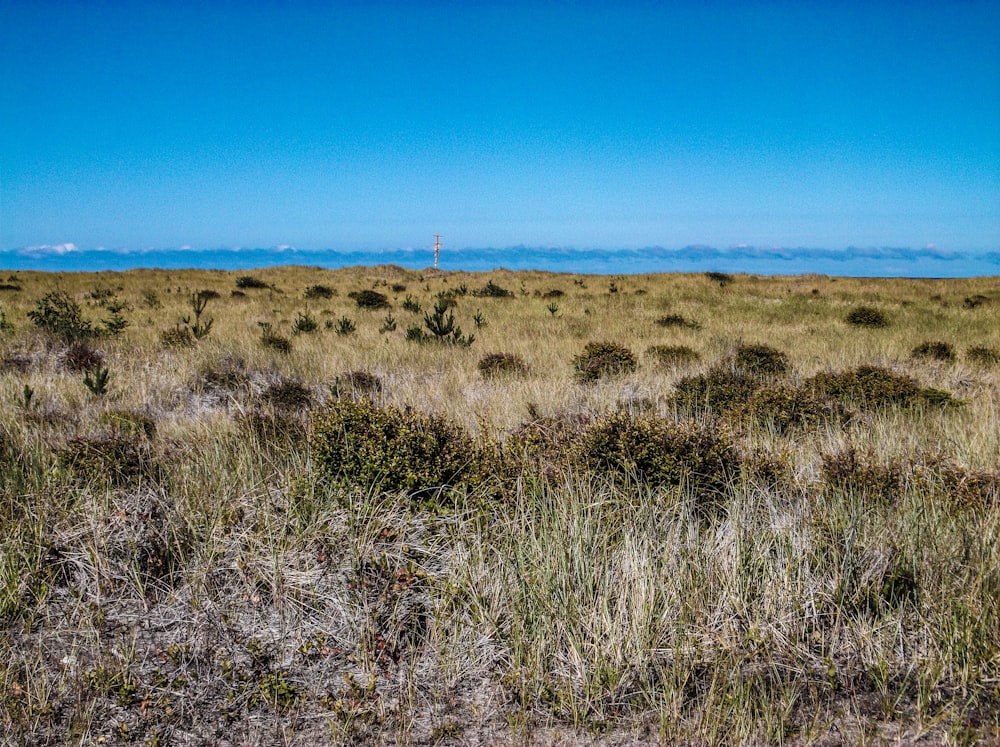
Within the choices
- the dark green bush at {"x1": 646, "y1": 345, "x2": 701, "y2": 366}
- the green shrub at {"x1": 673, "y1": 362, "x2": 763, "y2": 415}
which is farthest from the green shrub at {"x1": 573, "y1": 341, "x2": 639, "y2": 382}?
the green shrub at {"x1": 673, "y1": 362, "x2": 763, "y2": 415}

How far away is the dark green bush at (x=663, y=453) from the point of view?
4.40 m

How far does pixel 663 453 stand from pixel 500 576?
1936 millimetres

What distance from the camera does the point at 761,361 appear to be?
923 centimetres

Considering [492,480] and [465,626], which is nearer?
[465,626]

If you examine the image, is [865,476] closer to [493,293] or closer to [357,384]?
[357,384]

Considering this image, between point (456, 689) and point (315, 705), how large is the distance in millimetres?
625

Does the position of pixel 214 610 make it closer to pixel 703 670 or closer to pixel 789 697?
pixel 703 670

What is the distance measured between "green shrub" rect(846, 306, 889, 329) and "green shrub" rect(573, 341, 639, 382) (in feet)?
30.7

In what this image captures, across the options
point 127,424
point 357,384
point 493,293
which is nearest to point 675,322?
point 357,384

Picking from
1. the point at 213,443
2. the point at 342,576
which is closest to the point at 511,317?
the point at 213,443

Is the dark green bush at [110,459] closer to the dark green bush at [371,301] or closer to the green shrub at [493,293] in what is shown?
the dark green bush at [371,301]

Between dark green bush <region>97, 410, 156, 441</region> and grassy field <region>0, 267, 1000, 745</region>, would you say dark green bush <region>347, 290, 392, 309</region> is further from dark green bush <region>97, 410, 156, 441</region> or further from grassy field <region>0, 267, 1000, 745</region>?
dark green bush <region>97, 410, 156, 441</region>

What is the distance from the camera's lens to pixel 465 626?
2963mm

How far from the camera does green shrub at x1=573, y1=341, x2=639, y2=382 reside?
8578mm
